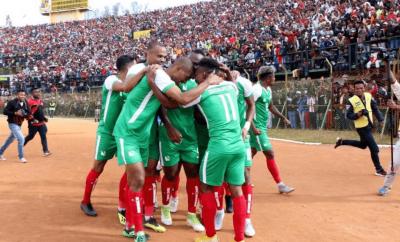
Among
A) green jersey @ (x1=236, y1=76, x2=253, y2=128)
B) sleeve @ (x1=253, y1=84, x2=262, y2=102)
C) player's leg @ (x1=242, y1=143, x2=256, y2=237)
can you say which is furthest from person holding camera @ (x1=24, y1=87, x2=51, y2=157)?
player's leg @ (x1=242, y1=143, x2=256, y2=237)

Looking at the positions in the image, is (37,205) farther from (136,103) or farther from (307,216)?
(307,216)

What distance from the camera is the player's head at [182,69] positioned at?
177 inches

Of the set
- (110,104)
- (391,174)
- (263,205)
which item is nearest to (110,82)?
(110,104)

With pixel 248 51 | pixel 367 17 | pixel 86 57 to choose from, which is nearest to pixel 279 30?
pixel 248 51

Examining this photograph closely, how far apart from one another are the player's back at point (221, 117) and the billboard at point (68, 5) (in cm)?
6273

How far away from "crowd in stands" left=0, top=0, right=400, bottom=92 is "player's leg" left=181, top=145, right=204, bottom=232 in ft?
37.4

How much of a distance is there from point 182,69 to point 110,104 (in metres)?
1.28

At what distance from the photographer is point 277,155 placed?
1128cm

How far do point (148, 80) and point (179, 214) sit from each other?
211cm

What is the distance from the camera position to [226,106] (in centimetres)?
431

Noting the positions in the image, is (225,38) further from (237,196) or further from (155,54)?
(237,196)

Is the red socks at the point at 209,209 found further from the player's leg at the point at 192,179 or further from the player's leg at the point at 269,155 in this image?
the player's leg at the point at 269,155

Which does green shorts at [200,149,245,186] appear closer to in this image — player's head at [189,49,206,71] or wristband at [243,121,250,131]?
wristband at [243,121,250,131]

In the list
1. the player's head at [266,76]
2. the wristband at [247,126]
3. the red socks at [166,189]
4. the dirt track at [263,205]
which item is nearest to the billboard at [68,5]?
the dirt track at [263,205]
